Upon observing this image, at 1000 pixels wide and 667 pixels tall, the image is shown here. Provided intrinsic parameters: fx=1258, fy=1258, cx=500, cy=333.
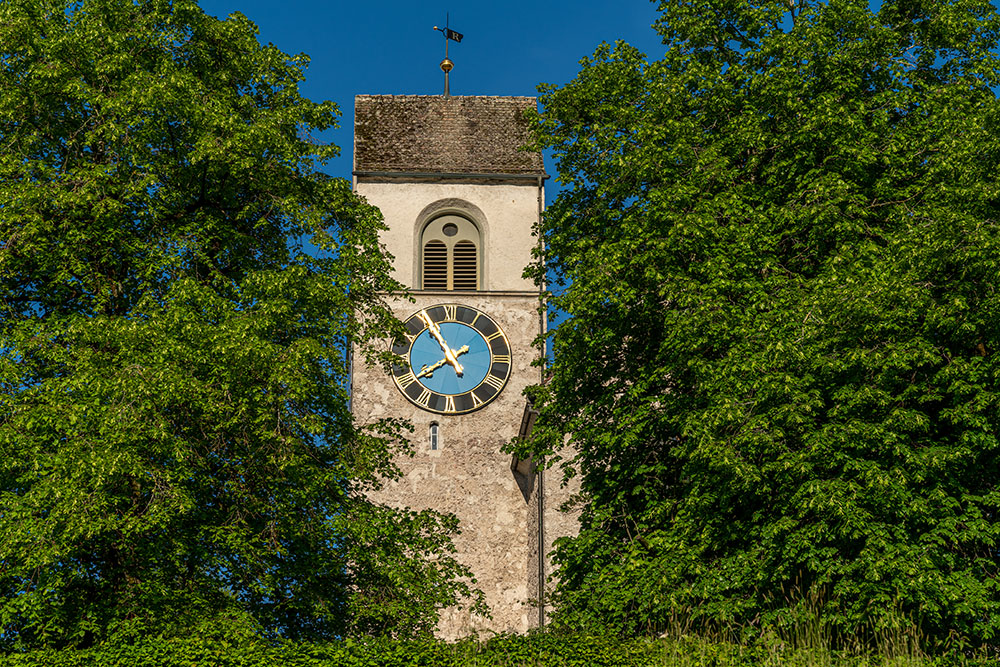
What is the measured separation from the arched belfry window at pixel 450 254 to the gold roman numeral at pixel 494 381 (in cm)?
275

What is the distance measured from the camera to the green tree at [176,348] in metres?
14.1

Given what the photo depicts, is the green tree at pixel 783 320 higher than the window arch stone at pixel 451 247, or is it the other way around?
the window arch stone at pixel 451 247

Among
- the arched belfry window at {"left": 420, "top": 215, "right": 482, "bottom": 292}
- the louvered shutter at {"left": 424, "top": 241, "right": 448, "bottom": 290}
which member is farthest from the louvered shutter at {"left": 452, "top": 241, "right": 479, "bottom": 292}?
the louvered shutter at {"left": 424, "top": 241, "right": 448, "bottom": 290}

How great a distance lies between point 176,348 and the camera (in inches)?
576

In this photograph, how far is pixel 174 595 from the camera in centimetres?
1450

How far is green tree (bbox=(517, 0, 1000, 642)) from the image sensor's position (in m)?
13.9

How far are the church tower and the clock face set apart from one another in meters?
0.04

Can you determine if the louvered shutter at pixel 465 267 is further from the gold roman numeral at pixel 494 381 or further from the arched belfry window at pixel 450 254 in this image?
the gold roman numeral at pixel 494 381

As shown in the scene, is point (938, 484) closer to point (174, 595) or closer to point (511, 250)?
point (174, 595)

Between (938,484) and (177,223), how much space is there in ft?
33.6

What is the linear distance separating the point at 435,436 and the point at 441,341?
2.60 meters

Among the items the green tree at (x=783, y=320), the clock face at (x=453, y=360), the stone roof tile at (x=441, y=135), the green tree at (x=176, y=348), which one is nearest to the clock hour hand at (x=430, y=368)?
the clock face at (x=453, y=360)

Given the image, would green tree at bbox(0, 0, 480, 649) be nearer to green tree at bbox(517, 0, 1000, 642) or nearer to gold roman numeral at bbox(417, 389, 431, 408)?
green tree at bbox(517, 0, 1000, 642)

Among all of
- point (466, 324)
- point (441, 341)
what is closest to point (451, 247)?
point (466, 324)
